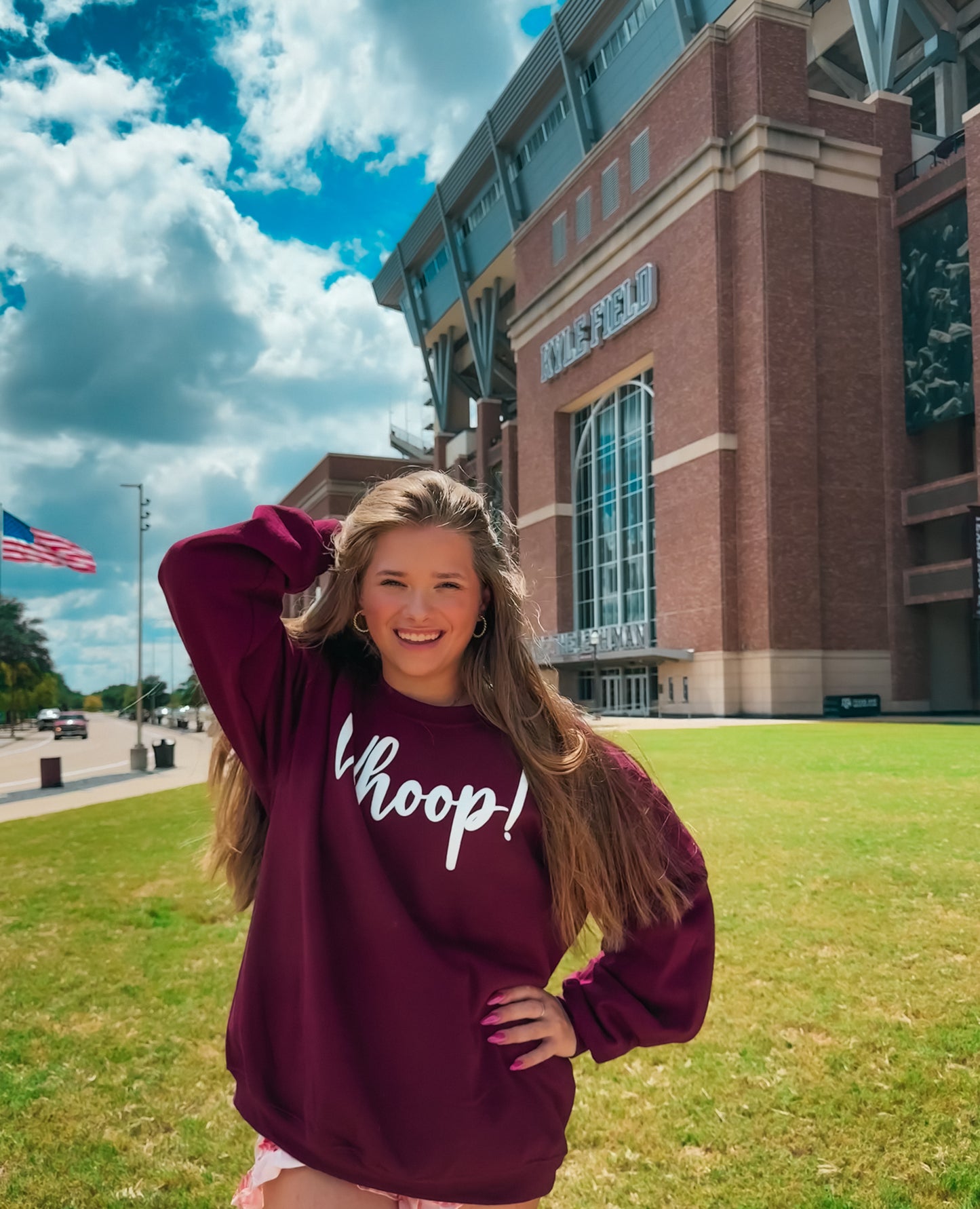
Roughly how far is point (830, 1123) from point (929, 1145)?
0.35 m

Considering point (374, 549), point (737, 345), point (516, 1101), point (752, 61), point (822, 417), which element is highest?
point (752, 61)

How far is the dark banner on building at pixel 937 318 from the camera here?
33.2 metres

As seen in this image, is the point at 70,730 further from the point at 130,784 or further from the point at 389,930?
the point at 389,930

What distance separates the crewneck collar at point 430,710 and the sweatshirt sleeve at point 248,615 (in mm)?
233

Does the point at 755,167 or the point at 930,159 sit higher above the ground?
the point at 930,159

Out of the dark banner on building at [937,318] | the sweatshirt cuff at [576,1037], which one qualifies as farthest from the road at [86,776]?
the dark banner on building at [937,318]

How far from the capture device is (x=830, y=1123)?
150 inches

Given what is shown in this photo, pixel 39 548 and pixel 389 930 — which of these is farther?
pixel 39 548

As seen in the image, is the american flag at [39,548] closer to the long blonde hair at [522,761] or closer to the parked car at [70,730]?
the long blonde hair at [522,761]

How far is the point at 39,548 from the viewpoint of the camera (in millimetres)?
23984

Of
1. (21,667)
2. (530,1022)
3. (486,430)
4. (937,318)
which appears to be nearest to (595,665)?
(937,318)

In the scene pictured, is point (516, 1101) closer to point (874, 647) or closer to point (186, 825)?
point (186, 825)

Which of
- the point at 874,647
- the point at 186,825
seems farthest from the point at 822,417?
the point at 186,825

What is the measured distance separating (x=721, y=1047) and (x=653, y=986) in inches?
112
